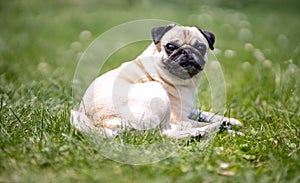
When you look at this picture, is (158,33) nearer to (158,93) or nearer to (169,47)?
(169,47)

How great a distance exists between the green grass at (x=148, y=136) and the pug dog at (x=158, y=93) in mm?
192

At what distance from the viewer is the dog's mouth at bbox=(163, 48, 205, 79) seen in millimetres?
4129

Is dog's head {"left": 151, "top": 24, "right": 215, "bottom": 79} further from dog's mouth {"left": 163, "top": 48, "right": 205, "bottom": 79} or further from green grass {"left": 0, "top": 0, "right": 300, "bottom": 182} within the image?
green grass {"left": 0, "top": 0, "right": 300, "bottom": 182}

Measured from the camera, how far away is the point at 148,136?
3707 mm

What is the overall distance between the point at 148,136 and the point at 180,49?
93cm

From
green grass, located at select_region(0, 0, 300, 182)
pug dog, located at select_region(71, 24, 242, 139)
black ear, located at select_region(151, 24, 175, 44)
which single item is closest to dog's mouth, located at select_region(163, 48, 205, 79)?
pug dog, located at select_region(71, 24, 242, 139)

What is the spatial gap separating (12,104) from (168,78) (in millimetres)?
1545

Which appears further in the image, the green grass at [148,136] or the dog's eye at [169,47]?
the dog's eye at [169,47]

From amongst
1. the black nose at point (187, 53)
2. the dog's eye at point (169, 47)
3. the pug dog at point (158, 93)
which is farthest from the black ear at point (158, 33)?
the black nose at point (187, 53)

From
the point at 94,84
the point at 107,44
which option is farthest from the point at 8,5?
the point at 94,84

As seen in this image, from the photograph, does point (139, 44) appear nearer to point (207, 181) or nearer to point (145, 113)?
point (145, 113)

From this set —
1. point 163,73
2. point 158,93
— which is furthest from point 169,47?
point 158,93

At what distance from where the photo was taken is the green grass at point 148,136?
3148mm

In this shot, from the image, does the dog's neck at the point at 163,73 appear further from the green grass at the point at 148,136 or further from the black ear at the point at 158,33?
the green grass at the point at 148,136
